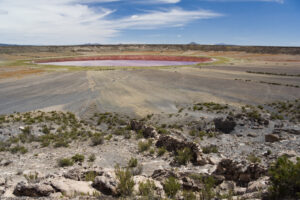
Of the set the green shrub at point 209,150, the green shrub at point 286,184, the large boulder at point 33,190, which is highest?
the green shrub at point 286,184

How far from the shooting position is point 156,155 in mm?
10695

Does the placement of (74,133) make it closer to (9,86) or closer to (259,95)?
(259,95)

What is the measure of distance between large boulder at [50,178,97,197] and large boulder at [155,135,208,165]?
16.2ft

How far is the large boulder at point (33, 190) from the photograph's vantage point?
19.0 feet

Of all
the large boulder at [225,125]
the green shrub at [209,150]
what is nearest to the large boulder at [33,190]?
the green shrub at [209,150]

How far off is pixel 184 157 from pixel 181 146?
1182 millimetres

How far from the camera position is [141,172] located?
8.65m

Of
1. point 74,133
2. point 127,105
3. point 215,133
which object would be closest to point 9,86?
point 127,105

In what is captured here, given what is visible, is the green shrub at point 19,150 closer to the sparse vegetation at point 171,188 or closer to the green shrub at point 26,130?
the green shrub at point 26,130

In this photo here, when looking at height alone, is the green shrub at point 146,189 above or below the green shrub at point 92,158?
above

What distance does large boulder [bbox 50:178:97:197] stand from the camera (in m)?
5.93

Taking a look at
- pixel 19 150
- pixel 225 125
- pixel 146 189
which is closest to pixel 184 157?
pixel 146 189

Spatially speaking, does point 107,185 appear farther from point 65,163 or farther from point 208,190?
point 65,163

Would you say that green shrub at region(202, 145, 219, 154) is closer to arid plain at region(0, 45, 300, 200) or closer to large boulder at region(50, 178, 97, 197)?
arid plain at region(0, 45, 300, 200)
